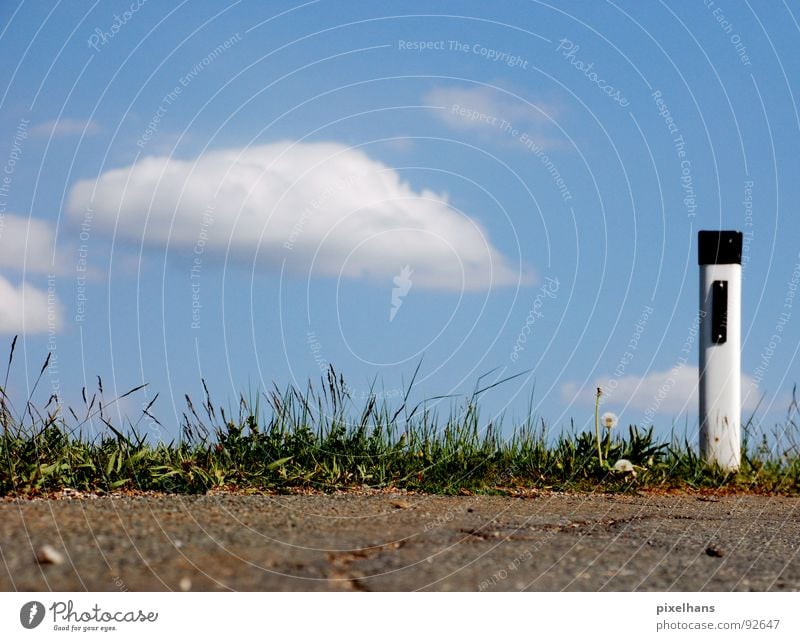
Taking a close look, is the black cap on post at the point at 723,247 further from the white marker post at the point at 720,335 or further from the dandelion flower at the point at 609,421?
the dandelion flower at the point at 609,421

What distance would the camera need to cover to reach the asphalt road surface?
9.36 feet

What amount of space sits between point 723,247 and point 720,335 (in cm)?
69

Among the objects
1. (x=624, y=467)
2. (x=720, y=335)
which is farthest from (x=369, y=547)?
(x=720, y=335)

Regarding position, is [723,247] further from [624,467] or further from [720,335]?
[624,467]

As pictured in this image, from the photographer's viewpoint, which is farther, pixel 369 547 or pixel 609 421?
pixel 609 421

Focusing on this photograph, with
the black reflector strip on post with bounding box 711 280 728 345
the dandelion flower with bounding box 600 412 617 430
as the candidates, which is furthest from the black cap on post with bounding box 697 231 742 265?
the dandelion flower with bounding box 600 412 617 430

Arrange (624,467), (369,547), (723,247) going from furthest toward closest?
(723,247), (624,467), (369,547)

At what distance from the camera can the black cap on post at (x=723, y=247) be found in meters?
6.82

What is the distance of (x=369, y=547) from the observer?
3205 mm

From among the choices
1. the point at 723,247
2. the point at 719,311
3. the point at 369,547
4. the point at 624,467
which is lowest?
the point at 624,467

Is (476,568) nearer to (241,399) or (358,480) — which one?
(358,480)

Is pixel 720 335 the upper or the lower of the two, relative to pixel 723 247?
lower

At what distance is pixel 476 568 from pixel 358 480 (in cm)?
243
